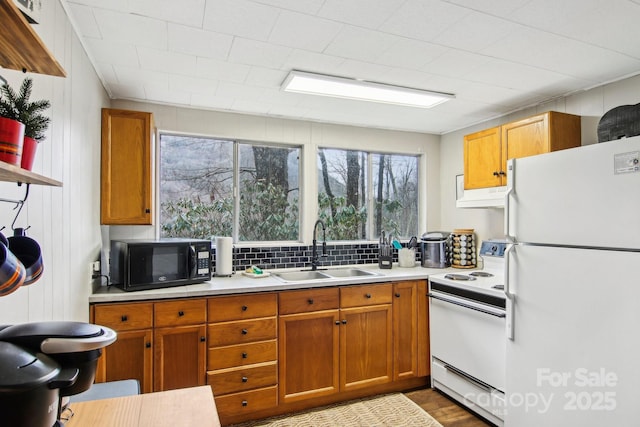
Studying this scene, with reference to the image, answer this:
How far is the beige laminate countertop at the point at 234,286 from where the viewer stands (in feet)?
7.42

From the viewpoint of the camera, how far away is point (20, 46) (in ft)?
2.68

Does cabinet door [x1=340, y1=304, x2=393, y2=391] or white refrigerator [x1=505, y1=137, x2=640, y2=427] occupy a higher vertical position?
white refrigerator [x1=505, y1=137, x2=640, y2=427]

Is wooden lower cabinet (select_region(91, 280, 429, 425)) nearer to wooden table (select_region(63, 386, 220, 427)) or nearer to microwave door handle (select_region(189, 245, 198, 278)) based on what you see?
microwave door handle (select_region(189, 245, 198, 278))

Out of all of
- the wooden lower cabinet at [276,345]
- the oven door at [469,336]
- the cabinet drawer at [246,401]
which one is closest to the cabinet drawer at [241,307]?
the wooden lower cabinet at [276,345]

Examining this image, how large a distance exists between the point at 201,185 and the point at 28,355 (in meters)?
2.66

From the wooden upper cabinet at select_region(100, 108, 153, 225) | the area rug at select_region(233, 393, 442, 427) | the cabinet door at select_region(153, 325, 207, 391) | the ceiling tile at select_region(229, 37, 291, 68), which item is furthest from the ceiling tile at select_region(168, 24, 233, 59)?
the area rug at select_region(233, 393, 442, 427)

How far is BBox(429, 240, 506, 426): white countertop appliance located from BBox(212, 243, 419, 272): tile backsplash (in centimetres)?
78

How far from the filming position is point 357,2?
5.17 ft

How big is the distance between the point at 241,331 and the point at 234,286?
0.31 m

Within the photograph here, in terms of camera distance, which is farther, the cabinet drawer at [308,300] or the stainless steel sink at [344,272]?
the stainless steel sink at [344,272]

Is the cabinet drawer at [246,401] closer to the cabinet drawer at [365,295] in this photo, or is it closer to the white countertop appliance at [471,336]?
the cabinet drawer at [365,295]

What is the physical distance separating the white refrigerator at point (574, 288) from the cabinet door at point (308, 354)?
1173 millimetres

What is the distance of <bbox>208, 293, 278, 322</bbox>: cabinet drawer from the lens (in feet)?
7.98

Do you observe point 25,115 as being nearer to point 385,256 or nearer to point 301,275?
point 301,275
